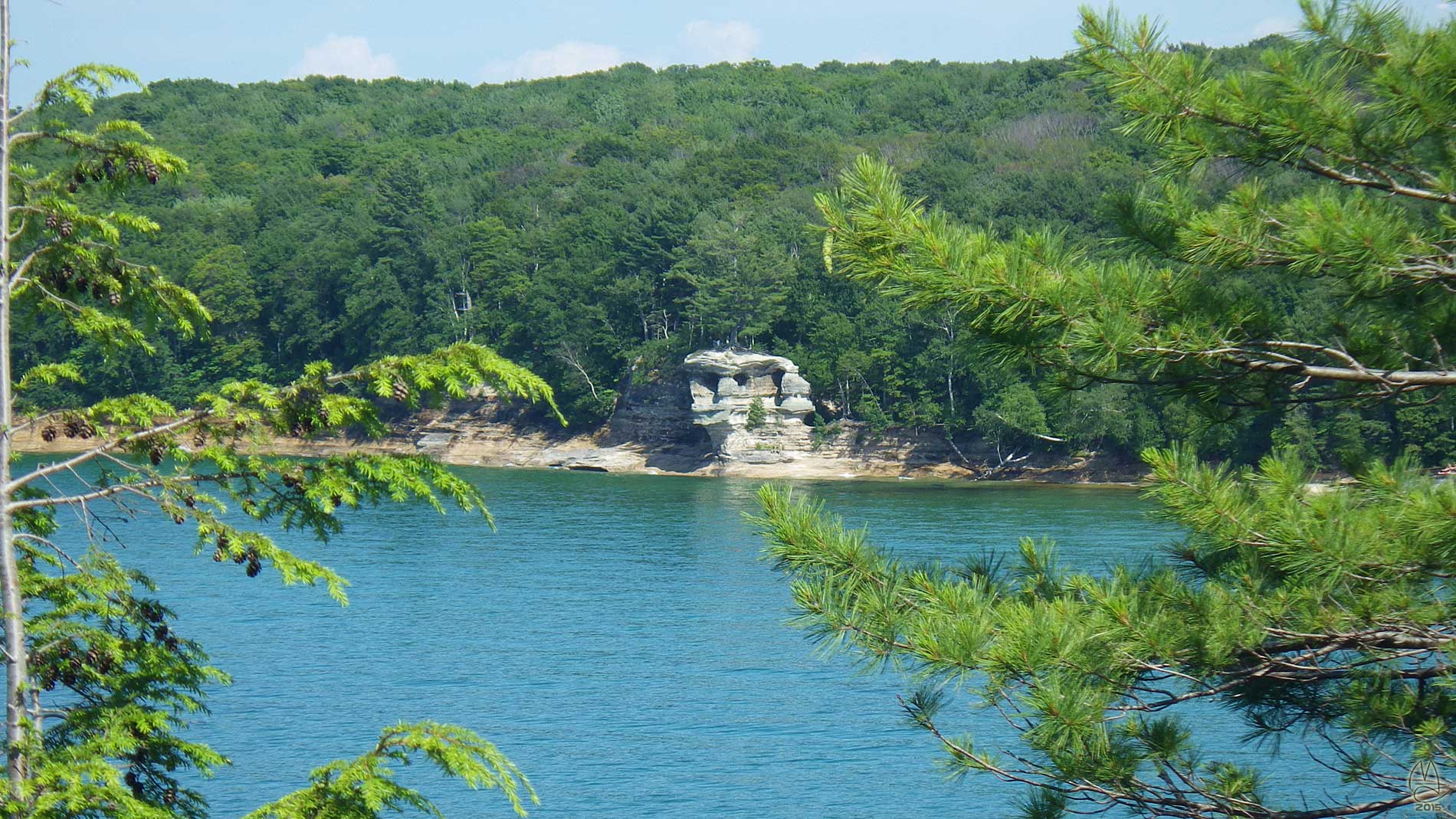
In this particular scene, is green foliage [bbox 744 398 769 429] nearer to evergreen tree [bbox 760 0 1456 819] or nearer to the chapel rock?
the chapel rock

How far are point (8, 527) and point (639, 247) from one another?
189 feet

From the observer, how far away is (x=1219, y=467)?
19.2ft

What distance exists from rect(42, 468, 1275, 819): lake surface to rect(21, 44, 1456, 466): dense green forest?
10977 mm

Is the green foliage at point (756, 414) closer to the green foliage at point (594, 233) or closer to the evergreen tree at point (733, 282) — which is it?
the green foliage at point (594, 233)

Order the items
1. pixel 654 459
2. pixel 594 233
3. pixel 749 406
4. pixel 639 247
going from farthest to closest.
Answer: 1. pixel 594 233
2. pixel 639 247
3. pixel 654 459
4. pixel 749 406

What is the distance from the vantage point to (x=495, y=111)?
105688 mm

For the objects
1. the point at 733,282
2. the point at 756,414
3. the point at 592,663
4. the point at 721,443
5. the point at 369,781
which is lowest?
the point at 592,663

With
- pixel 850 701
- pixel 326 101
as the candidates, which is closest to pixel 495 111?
pixel 326 101

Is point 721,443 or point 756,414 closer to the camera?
point 756,414

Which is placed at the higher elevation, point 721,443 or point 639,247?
point 639,247

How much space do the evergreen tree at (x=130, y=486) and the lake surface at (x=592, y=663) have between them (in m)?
2.34

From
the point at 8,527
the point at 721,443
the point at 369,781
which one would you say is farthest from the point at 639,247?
the point at 369,781

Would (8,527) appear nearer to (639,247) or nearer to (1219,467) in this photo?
(1219,467)

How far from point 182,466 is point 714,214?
59230mm
